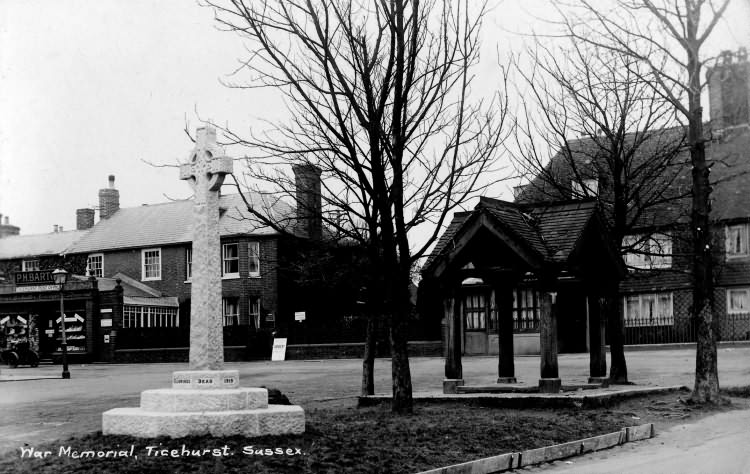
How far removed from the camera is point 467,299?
4231cm

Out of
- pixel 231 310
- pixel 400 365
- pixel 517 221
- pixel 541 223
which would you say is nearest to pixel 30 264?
pixel 231 310

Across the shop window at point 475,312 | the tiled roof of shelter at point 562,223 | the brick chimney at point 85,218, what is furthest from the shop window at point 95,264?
the tiled roof of shelter at point 562,223

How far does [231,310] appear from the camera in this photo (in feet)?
154

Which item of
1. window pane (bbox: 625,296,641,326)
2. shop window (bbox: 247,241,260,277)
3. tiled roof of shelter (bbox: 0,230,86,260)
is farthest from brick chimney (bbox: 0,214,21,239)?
window pane (bbox: 625,296,641,326)

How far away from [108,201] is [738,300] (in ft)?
123

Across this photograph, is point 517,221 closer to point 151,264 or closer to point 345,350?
point 345,350

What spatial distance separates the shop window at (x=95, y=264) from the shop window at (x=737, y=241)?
34.2 m

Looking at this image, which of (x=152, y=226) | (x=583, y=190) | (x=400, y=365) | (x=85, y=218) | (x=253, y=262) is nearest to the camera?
(x=400, y=365)

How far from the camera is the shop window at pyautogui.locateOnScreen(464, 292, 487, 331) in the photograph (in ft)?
137

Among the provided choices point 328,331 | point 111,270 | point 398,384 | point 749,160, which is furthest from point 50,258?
point 398,384

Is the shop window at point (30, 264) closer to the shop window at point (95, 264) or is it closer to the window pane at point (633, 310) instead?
the shop window at point (95, 264)

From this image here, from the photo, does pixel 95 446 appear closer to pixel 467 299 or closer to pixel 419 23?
pixel 419 23

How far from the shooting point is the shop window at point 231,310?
46781 mm

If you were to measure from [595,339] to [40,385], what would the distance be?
58.5 feet
